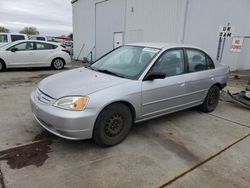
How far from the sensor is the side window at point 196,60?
4508 millimetres

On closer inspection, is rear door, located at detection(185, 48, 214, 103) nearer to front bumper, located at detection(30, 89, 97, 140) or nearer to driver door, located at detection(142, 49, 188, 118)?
driver door, located at detection(142, 49, 188, 118)

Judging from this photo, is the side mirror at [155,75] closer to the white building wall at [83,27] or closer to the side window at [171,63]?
the side window at [171,63]

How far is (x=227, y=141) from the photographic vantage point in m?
3.82

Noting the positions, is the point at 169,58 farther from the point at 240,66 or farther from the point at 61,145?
the point at 240,66

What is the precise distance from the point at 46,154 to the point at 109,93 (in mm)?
1216

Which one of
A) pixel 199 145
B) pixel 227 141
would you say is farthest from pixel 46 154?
pixel 227 141

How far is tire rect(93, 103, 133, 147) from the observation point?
3193mm

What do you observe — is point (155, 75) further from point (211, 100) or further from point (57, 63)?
point (57, 63)

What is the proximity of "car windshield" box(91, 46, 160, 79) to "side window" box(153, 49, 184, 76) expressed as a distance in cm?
16

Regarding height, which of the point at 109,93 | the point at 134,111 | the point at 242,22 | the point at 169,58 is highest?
the point at 242,22

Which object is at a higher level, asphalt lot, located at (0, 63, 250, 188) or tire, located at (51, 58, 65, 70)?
tire, located at (51, 58, 65, 70)

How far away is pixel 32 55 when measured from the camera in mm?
10258

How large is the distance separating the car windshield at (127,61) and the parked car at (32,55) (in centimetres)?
691

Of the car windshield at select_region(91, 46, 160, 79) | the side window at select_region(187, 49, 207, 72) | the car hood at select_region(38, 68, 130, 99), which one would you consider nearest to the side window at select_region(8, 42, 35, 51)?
the car windshield at select_region(91, 46, 160, 79)
